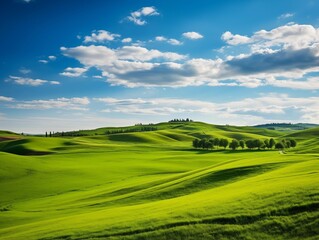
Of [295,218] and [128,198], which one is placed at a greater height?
[295,218]

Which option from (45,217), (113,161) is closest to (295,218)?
(45,217)

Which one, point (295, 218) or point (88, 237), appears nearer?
point (295, 218)

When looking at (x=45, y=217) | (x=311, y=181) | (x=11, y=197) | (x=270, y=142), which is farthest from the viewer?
(x=270, y=142)

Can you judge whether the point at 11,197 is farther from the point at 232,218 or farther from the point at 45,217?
the point at 232,218

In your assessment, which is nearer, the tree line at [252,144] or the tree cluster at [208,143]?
the tree line at [252,144]

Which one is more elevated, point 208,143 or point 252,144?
point 208,143

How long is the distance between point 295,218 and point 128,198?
25.5 metres

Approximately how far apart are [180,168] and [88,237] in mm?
63520

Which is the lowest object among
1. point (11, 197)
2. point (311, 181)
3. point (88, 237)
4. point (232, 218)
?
point (11, 197)

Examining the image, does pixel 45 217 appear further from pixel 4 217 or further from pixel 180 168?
pixel 180 168

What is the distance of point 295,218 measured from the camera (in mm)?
20469

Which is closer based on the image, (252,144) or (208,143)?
(252,144)

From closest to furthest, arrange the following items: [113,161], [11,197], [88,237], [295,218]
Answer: [295,218] → [88,237] → [11,197] → [113,161]

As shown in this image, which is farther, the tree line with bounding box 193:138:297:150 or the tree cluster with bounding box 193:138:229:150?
the tree cluster with bounding box 193:138:229:150
